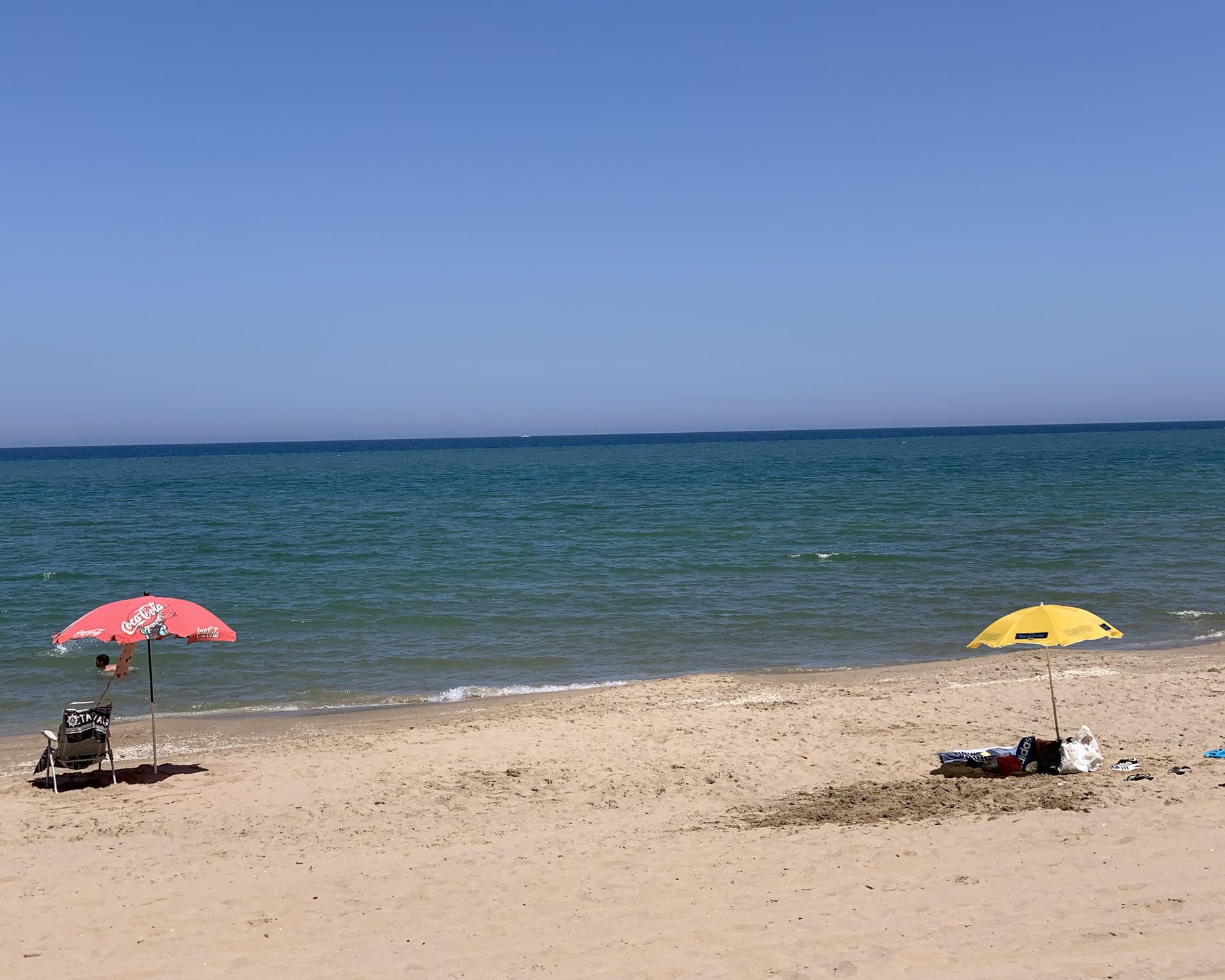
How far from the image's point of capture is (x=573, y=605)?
73.3ft

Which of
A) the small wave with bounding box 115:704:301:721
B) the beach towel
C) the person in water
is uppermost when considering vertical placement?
the person in water

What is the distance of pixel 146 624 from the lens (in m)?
10.3

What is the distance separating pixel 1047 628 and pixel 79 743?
1030 centimetres

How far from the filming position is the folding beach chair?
1074cm

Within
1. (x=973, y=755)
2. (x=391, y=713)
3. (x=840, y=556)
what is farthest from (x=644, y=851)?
(x=840, y=556)

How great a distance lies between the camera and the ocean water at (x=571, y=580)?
56.8 feet

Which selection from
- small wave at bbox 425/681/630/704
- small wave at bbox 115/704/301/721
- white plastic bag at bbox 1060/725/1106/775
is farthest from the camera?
small wave at bbox 425/681/630/704

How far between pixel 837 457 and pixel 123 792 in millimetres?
101292

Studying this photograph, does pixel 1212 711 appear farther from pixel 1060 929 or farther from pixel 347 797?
pixel 347 797

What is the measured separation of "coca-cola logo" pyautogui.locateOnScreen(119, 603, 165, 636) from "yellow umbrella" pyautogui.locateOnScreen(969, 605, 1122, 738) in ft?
27.7

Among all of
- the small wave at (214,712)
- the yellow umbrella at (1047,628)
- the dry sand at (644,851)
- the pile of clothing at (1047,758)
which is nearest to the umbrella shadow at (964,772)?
the pile of clothing at (1047,758)

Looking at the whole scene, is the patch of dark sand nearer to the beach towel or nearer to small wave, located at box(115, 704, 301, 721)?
the beach towel

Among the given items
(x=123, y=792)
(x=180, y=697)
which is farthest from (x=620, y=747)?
(x=180, y=697)

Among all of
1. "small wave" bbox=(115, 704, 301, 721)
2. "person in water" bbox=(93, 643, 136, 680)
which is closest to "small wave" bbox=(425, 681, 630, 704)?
"small wave" bbox=(115, 704, 301, 721)
